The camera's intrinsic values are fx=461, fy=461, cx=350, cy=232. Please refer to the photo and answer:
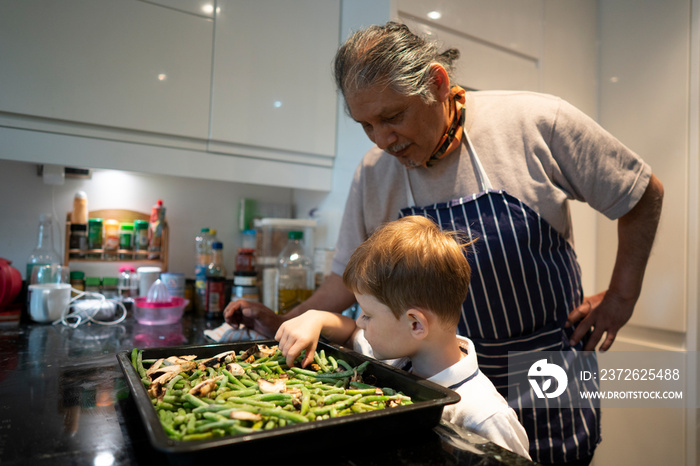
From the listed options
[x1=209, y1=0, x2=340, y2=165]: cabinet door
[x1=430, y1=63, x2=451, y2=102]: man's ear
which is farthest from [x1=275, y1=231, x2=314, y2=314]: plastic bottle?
[x1=430, y1=63, x2=451, y2=102]: man's ear

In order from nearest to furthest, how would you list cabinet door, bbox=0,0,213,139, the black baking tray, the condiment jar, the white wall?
1. the black baking tray
2. cabinet door, bbox=0,0,213,139
3. the white wall
4. the condiment jar

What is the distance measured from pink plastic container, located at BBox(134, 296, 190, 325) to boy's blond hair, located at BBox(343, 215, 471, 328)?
1021mm

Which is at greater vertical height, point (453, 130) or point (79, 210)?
point (453, 130)

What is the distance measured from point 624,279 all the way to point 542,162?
38 centimetres

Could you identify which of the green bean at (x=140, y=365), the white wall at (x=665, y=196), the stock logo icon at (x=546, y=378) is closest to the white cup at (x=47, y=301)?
the green bean at (x=140, y=365)

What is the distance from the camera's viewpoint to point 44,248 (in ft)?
5.55

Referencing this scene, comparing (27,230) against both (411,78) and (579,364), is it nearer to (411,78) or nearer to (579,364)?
(411,78)

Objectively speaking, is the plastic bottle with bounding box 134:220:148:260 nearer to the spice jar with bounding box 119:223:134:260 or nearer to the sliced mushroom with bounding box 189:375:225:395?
the spice jar with bounding box 119:223:134:260

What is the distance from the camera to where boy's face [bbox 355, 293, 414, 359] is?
2.58 ft

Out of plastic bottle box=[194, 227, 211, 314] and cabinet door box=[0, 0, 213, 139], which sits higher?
cabinet door box=[0, 0, 213, 139]

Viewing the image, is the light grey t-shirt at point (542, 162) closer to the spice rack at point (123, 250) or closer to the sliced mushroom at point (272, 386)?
the sliced mushroom at point (272, 386)

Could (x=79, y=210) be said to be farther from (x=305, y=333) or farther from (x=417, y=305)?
(x=417, y=305)

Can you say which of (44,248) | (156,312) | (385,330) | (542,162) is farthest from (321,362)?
(44,248)

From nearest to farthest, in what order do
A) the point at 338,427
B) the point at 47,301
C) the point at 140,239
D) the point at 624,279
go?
the point at 338,427
the point at 624,279
the point at 47,301
the point at 140,239
